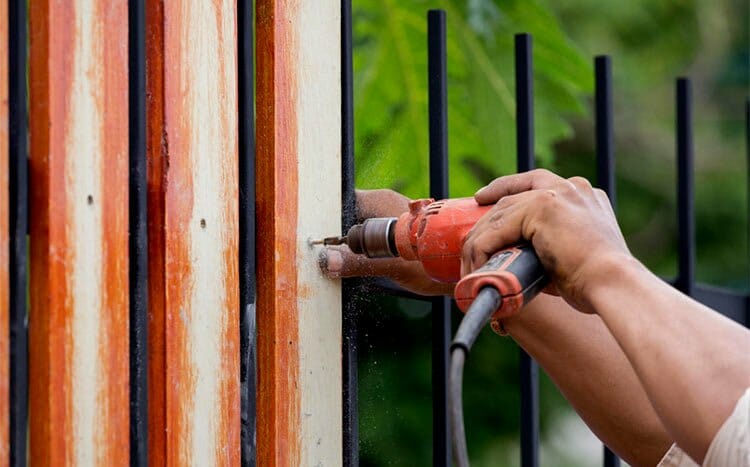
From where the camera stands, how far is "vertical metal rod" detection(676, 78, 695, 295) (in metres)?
2.46

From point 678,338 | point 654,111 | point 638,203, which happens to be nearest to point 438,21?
point 678,338

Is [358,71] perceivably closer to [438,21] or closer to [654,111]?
[438,21]

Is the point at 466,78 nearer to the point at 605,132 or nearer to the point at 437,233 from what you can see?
the point at 605,132

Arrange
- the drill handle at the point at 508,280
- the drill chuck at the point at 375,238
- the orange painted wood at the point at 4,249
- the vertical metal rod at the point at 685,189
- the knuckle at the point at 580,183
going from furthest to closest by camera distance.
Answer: the vertical metal rod at the point at 685,189
the drill chuck at the point at 375,238
the knuckle at the point at 580,183
the drill handle at the point at 508,280
the orange painted wood at the point at 4,249

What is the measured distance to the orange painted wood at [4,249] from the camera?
126 centimetres

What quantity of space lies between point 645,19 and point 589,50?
0.20m

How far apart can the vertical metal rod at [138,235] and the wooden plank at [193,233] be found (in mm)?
26

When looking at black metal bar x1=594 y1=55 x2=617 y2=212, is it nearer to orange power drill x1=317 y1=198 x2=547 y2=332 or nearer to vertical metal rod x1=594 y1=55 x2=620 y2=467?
vertical metal rod x1=594 y1=55 x2=620 y2=467

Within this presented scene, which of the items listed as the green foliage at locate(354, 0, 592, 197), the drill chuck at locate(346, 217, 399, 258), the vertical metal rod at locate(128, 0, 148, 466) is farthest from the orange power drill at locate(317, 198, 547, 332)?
the green foliage at locate(354, 0, 592, 197)

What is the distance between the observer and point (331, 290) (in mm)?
1695

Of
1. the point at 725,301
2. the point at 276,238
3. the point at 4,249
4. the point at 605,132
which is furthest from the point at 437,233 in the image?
the point at 725,301

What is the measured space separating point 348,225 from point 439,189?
0.23m

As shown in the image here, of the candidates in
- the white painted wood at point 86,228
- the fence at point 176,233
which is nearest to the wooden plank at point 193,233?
the fence at point 176,233

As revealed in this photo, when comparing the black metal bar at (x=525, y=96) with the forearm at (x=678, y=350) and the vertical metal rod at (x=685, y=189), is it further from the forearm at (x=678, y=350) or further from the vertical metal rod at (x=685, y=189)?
the forearm at (x=678, y=350)
